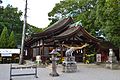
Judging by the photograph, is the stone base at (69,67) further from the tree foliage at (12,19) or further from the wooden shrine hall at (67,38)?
the tree foliage at (12,19)

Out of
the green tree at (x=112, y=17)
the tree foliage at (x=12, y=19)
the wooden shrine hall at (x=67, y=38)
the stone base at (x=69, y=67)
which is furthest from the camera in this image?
the tree foliage at (x=12, y=19)

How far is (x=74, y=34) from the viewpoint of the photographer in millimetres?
28031

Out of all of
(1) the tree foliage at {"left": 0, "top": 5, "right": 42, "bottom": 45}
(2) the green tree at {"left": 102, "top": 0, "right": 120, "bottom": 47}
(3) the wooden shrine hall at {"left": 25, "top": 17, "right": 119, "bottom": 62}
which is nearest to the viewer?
(2) the green tree at {"left": 102, "top": 0, "right": 120, "bottom": 47}

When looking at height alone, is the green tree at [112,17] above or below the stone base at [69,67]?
above

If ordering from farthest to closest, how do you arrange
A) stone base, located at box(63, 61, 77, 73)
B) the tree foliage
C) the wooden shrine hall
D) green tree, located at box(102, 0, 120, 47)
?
the tree foliage < the wooden shrine hall < green tree, located at box(102, 0, 120, 47) < stone base, located at box(63, 61, 77, 73)

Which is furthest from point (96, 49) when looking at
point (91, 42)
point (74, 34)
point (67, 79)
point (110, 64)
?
point (67, 79)

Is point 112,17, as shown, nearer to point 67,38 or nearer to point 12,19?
point 67,38

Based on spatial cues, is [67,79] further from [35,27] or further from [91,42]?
[35,27]

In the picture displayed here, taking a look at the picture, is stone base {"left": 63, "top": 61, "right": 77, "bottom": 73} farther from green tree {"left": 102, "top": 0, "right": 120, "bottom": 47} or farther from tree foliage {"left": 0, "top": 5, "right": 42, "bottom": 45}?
tree foliage {"left": 0, "top": 5, "right": 42, "bottom": 45}

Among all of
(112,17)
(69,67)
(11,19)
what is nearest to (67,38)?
(112,17)

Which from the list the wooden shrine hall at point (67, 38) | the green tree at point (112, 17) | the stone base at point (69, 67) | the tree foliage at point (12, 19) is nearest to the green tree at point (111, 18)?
the green tree at point (112, 17)

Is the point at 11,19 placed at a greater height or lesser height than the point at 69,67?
greater

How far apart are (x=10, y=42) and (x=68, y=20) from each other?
33.6 feet

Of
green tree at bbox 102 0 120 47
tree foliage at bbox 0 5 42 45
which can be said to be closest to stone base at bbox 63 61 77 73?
green tree at bbox 102 0 120 47
